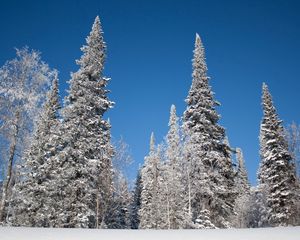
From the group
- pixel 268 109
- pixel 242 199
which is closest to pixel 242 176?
pixel 242 199

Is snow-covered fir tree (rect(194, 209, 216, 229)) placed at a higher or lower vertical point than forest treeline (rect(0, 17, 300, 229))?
lower

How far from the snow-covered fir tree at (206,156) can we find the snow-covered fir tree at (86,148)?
677cm

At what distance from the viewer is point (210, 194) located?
82.0ft

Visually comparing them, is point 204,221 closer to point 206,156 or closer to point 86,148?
point 206,156

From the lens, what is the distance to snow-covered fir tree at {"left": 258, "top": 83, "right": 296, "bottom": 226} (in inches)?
1120

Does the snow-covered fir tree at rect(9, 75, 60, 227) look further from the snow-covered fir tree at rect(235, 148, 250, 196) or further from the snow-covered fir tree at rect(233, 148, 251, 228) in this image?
the snow-covered fir tree at rect(235, 148, 250, 196)

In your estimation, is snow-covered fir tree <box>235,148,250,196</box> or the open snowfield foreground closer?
the open snowfield foreground

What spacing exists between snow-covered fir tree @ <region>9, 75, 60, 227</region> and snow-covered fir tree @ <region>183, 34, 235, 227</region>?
430 inches

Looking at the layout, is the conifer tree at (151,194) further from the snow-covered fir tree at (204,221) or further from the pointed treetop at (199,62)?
the snow-covered fir tree at (204,221)

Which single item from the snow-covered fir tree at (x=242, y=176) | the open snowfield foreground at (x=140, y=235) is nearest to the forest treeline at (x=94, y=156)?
the open snowfield foreground at (x=140, y=235)

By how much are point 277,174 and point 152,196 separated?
1822 cm

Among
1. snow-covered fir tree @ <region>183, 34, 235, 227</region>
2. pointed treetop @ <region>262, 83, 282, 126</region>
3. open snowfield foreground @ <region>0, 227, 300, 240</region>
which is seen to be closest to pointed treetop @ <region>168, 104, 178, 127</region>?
pointed treetop @ <region>262, 83, 282, 126</region>

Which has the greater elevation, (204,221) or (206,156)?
(206,156)

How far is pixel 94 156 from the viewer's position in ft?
78.7
